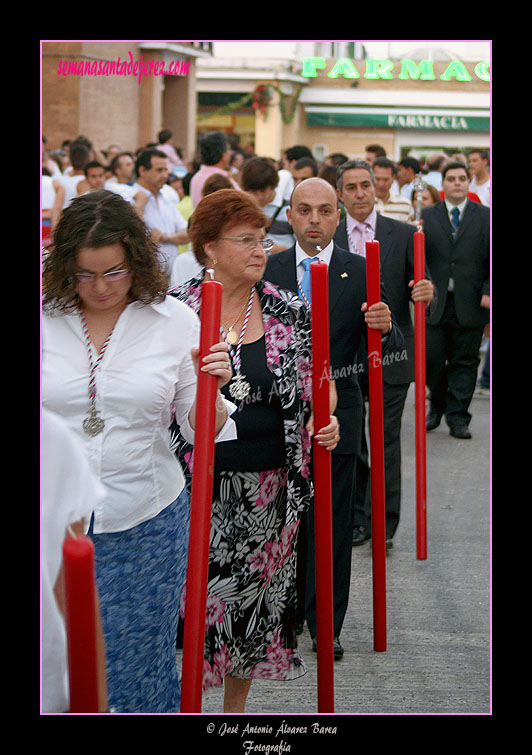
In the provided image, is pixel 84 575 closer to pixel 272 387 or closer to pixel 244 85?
pixel 272 387

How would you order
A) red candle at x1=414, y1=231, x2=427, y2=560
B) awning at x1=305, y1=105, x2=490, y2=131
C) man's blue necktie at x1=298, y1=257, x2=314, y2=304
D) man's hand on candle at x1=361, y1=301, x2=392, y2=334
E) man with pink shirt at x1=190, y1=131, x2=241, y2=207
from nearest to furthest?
1. man's hand on candle at x1=361, y1=301, x2=392, y2=334
2. man's blue necktie at x1=298, y1=257, x2=314, y2=304
3. red candle at x1=414, y1=231, x2=427, y2=560
4. man with pink shirt at x1=190, y1=131, x2=241, y2=207
5. awning at x1=305, y1=105, x2=490, y2=131

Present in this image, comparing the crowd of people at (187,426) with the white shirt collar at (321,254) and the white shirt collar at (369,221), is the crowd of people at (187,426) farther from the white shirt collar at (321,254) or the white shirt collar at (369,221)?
the white shirt collar at (369,221)

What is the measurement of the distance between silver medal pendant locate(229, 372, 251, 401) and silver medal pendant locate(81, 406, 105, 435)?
794mm

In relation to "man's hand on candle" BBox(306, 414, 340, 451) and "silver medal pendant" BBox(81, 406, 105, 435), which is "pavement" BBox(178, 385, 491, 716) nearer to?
"man's hand on candle" BBox(306, 414, 340, 451)

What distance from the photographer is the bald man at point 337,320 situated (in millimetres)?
4980

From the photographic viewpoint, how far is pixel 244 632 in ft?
13.5

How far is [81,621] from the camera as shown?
1.61m

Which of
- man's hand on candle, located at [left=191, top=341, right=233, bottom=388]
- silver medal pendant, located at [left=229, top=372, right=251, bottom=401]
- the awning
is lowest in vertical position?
silver medal pendant, located at [left=229, top=372, right=251, bottom=401]

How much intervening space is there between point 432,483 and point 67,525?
6263 mm

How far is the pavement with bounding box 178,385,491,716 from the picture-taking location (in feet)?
14.9

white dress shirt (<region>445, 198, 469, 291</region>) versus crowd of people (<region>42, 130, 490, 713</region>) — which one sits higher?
white dress shirt (<region>445, 198, 469, 291</region>)

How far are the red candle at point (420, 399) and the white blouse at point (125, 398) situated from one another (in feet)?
8.13

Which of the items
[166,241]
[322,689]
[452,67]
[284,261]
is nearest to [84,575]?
[322,689]

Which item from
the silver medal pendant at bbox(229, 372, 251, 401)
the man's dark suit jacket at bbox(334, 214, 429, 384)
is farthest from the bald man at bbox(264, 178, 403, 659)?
the man's dark suit jacket at bbox(334, 214, 429, 384)
